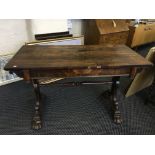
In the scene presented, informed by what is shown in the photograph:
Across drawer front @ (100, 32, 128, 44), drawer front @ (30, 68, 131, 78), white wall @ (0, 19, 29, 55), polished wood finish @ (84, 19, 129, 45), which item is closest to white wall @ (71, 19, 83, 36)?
polished wood finish @ (84, 19, 129, 45)

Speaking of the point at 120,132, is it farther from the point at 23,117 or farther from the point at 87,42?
the point at 87,42

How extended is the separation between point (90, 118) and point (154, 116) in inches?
Result: 29.9

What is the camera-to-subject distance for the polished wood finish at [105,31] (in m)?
2.80

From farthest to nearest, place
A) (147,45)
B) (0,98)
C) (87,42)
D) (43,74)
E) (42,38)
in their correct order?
(147,45) < (87,42) < (42,38) < (0,98) < (43,74)

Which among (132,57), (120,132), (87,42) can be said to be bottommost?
(120,132)

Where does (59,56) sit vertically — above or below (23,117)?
above

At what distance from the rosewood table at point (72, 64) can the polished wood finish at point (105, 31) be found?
112 centimetres

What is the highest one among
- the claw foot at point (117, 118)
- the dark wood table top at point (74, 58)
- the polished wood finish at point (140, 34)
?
the dark wood table top at point (74, 58)

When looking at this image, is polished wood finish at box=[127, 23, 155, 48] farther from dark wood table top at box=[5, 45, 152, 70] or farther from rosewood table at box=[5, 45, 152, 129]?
rosewood table at box=[5, 45, 152, 129]

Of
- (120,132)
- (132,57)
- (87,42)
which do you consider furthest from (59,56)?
(87,42)

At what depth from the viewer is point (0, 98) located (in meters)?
2.21

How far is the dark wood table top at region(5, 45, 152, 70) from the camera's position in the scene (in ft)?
4.61

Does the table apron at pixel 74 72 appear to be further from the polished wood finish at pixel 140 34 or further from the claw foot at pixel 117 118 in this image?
the polished wood finish at pixel 140 34

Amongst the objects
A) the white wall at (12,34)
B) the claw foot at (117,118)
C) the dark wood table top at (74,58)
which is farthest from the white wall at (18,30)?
the claw foot at (117,118)
